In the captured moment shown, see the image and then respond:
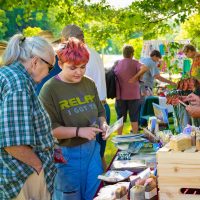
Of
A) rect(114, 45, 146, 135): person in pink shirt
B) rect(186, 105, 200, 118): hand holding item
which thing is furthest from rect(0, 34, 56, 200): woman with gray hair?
rect(114, 45, 146, 135): person in pink shirt

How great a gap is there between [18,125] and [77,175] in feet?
2.55

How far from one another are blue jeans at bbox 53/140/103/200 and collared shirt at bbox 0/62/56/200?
1.45ft

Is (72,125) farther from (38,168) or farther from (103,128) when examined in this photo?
(38,168)

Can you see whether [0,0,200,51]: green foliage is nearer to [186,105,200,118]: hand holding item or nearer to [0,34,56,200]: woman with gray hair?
[186,105,200,118]: hand holding item

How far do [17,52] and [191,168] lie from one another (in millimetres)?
959

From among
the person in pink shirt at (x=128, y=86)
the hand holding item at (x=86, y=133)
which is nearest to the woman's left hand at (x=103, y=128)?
the hand holding item at (x=86, y=133)

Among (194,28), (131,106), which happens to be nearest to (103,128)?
(131,106)

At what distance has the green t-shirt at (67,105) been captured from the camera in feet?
7.84

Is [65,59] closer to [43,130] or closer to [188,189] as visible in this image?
[43,130]

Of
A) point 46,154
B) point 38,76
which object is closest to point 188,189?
point 46,154

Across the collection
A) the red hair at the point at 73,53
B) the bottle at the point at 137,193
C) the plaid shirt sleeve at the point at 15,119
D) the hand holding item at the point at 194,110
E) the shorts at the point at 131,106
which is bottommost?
the shorts at the point at 131,106

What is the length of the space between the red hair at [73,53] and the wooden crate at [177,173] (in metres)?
0.84

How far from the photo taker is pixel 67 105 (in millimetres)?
2404

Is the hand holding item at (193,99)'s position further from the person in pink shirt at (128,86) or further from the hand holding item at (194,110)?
the person in pink shirt at (128,86)
